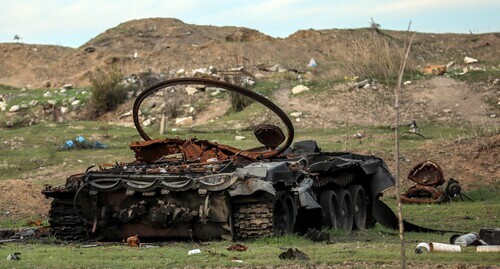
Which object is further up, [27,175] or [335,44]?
[335,44]

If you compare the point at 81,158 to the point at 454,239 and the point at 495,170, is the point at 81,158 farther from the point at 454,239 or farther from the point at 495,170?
the point at 454,239

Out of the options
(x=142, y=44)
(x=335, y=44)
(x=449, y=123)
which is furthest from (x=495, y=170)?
(x=142, y=44)

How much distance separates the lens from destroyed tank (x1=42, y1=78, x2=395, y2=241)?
14508mm

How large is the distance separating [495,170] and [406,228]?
920 cm

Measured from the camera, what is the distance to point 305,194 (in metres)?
15.5

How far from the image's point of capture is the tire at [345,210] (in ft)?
57.6

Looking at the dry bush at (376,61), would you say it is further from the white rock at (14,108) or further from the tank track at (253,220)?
the tank track at (253,220)

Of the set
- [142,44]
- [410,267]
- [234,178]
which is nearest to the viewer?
[410,267]

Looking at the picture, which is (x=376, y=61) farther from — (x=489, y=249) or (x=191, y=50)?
(x=489, y=249)

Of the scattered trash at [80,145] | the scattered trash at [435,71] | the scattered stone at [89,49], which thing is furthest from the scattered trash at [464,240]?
the scattered stone at [89,49]

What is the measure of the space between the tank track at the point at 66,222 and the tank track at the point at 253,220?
7.17ft

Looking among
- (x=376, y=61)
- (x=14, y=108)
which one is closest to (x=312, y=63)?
(x=376, y=61)

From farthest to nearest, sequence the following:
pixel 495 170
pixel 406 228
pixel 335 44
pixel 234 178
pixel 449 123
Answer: pixel 335 44 → pixel 449 123 → pixel 495 170 → pixel 406 228 → pixel 234 178

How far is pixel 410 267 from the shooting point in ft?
35.9
